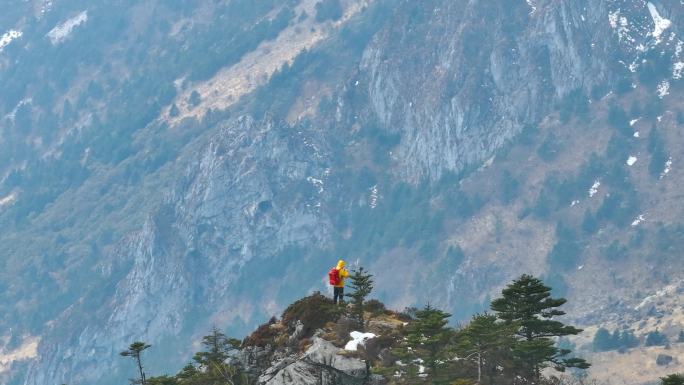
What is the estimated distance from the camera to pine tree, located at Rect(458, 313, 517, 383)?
267 feet

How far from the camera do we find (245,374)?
3474 inches

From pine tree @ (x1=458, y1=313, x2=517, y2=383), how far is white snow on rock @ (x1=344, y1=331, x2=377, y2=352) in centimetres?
652

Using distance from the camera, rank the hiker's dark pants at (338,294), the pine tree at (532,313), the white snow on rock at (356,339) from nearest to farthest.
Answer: the pine tree at (532,313)
the white snow on rock at (356,339)
the hiker's dark pants at (338,294)

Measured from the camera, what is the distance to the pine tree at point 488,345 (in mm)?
81500

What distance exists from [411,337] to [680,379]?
16776 millimetres

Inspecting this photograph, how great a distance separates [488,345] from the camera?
8156cm

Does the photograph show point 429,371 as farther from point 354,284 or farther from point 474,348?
point 354,284

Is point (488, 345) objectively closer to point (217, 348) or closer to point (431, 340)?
point (431, 340)

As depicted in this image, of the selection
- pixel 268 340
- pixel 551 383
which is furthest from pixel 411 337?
pixel 268 340

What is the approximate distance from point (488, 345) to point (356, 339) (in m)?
9.25

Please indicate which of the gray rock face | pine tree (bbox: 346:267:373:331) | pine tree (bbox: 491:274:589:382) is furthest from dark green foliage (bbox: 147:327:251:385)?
pine tree (bbox: 491:274:589:382)

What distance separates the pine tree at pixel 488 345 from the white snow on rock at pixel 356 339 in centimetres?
652

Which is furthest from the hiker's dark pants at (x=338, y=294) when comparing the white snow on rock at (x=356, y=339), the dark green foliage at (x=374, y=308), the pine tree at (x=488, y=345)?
the pine tree at (x=488, y=345)

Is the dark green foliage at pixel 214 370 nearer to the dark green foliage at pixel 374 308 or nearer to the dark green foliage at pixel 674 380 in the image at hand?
the dark green foliage at pixel 374 308
